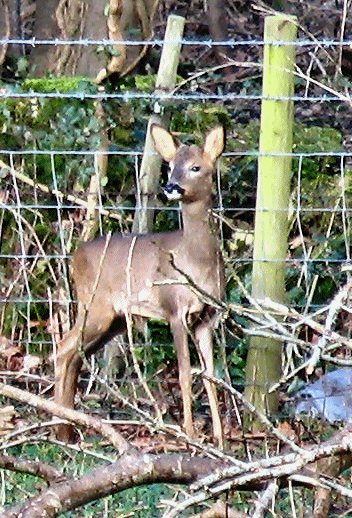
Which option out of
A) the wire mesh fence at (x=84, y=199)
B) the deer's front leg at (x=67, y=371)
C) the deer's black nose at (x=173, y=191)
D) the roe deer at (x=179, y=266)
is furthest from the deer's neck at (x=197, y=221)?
the deer's front leg at (x=67, y=371)

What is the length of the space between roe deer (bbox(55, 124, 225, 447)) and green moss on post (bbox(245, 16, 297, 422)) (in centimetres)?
26

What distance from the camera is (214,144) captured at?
7.09m

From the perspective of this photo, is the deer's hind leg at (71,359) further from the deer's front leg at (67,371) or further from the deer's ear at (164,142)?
the deer's ear at (164,142)

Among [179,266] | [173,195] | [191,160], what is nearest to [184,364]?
[179,266]

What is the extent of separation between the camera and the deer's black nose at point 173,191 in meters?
6.80

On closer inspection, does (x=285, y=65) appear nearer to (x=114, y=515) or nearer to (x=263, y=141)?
(x=263, y=141)

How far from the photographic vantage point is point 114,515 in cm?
549

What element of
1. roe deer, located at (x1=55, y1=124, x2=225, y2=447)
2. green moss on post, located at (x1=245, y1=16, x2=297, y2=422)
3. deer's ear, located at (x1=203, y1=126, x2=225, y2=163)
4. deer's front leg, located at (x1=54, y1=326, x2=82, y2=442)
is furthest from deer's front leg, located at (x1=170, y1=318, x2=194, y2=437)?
deer's ear, located at (x1=203, y1=126, x2=225, y2=163)

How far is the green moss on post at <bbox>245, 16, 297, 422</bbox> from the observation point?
7.13 m

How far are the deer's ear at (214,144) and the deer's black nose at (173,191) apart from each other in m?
0.26

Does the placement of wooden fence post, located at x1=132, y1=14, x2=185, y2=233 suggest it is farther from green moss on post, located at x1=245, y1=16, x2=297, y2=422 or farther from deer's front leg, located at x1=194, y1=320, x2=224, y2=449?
deer's front leg, located at x1=194, y1=320, x2=224, y2=449

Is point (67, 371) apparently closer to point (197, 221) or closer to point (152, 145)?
point (197, 221)

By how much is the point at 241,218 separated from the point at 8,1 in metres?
5.89

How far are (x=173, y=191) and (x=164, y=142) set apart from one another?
397 mm
